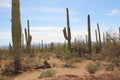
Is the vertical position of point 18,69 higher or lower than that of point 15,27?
lower

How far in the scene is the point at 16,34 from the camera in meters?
18.2

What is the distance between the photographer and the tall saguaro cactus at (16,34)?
1825 centimetres

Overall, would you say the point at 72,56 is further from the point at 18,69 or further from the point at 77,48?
the point at 18,69

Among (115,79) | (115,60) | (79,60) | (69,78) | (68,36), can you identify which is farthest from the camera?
(68,36)

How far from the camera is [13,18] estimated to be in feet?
60.8

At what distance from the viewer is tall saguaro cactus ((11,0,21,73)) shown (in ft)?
59.9

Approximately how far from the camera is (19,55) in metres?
18.5

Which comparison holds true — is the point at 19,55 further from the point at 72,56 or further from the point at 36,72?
the point at 72,56

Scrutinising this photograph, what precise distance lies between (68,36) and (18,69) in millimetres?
10477

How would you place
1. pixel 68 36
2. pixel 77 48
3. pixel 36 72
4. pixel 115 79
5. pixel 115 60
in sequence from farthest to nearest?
pixel 77 48 < pixel 68 36 < pixel 115 60 < pixel 36 72 < pixel 115 79

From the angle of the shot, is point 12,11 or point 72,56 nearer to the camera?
point 12,11

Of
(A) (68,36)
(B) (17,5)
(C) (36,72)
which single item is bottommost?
(C) (36,72)

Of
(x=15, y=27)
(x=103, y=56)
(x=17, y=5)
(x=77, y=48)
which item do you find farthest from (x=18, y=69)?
(x=77, y=48)

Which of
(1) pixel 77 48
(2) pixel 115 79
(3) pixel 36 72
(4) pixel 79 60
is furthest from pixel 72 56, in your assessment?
(2) pixel 115 79
